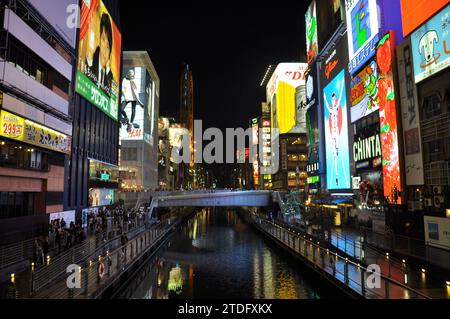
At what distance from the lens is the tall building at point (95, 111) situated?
3556 cm

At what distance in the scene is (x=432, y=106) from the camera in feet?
84.5

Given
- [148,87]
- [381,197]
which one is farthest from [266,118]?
[381,197]

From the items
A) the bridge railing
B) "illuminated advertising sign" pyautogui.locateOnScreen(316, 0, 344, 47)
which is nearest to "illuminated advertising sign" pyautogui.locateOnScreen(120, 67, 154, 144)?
"illuminated advertising sign" pyautogui.locateOnScreen(316, 0, 344, 47)

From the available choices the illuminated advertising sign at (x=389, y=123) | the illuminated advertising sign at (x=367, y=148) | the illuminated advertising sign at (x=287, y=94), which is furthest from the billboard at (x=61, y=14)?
the illuminated advertising sign at (x=287, y=94)

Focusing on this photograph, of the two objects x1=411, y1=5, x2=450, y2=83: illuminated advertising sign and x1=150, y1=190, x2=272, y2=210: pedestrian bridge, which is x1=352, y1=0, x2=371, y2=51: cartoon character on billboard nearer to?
x1=411, y1=5, x2=450, y2=83: illuminated advertising sign

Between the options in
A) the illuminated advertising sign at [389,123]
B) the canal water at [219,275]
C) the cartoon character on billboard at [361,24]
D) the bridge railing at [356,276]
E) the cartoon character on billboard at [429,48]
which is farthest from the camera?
the cartoon character on billboard at [361,24]

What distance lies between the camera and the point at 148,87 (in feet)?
291

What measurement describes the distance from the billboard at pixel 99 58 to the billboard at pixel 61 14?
8.54ft

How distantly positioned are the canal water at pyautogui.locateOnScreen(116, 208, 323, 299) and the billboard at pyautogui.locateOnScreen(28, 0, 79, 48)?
2164 centimetres

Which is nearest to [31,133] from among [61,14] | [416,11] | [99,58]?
[61,14]

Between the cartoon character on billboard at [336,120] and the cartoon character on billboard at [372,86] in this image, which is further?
the cartoon character on billboard at [336,120]

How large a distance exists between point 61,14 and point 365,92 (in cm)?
3396

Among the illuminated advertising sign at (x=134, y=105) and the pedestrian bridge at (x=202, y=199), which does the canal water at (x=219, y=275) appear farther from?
the illuminated advertising sign at (x=134, y=105)

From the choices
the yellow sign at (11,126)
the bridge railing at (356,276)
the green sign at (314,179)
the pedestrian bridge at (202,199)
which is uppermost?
the yellow sign at (11,126)
